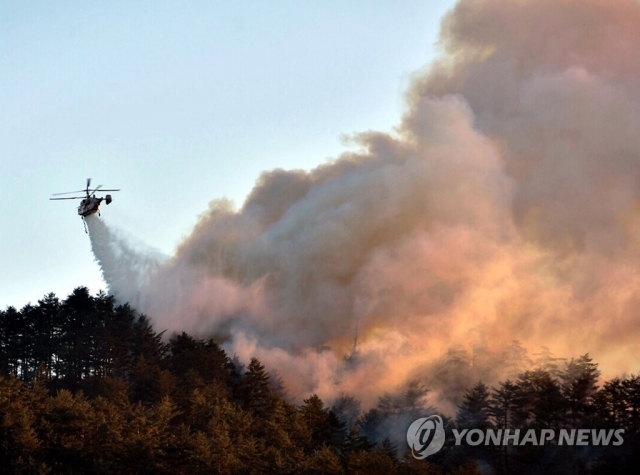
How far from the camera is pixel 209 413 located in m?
80.9

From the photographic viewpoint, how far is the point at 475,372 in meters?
117

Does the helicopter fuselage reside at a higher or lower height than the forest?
higher

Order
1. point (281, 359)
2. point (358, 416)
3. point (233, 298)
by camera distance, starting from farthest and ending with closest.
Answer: point (233, 298), point (281, 359), point (358, 416)

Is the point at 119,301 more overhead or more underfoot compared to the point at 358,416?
more overhead

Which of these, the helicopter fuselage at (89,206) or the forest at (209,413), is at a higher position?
the helicopter fuselage at (89,206)

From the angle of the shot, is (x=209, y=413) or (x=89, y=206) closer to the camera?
(x=209, y=413)

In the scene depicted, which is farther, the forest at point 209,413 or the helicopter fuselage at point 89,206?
the helicopter fuselage at point 89,206

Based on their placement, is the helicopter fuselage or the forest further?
the helicopter fuselage

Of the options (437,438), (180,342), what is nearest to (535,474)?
(437,438)

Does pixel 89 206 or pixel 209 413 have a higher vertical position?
pixel 89 206

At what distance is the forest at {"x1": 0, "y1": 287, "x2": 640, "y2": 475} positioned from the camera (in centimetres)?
7281

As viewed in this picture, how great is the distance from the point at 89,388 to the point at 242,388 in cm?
1322

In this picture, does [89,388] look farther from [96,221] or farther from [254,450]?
[96,221]

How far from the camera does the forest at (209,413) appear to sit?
7281cm
